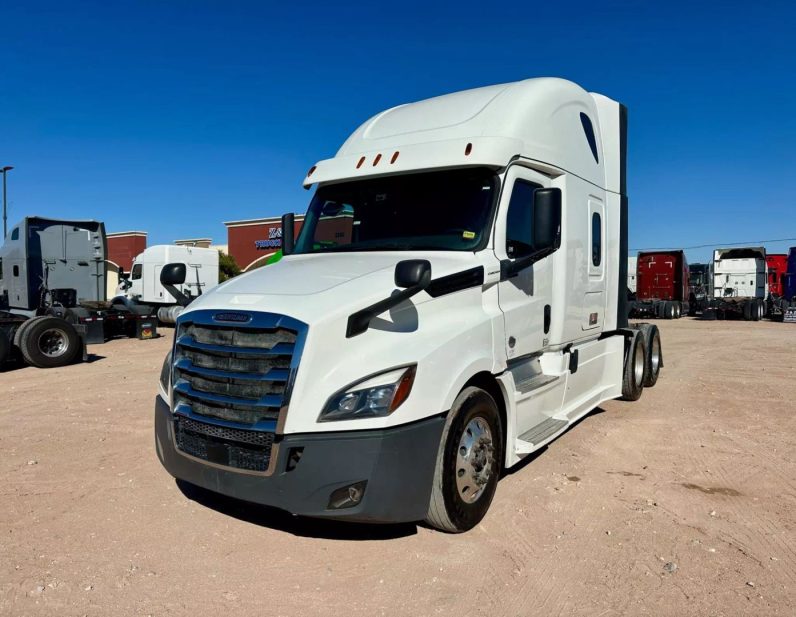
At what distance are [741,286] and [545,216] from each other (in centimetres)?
3093

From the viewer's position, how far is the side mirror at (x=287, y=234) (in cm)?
576

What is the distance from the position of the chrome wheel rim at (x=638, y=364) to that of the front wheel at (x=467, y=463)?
181 inches

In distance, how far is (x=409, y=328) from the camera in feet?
12.1

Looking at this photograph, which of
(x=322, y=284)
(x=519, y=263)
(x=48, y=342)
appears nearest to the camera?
(x=322, y=284)

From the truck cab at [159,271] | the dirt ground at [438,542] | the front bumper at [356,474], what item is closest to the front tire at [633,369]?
the dirt ground at [438,542]

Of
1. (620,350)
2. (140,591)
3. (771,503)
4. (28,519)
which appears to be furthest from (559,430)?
(28,519)

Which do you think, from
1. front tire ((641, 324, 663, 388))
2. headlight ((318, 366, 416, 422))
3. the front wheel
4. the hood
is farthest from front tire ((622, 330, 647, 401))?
headlight ((318, 366, 416, 422))

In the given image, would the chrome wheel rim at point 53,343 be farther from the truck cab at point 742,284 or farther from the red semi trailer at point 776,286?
the red semi trailer at point 776,286

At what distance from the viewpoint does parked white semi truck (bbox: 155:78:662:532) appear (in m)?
3.41

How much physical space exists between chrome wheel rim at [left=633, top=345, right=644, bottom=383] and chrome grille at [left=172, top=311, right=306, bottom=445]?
20.4ft

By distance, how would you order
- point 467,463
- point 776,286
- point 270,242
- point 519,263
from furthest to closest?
point 270,242
point 776,286
point 519,263
point 467,463

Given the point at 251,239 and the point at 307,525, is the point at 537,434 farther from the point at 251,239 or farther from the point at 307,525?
the point at 251,239

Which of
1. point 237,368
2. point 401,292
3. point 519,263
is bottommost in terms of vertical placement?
point 237,368

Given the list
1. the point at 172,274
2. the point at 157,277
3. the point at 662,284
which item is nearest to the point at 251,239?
the point at 157,277
